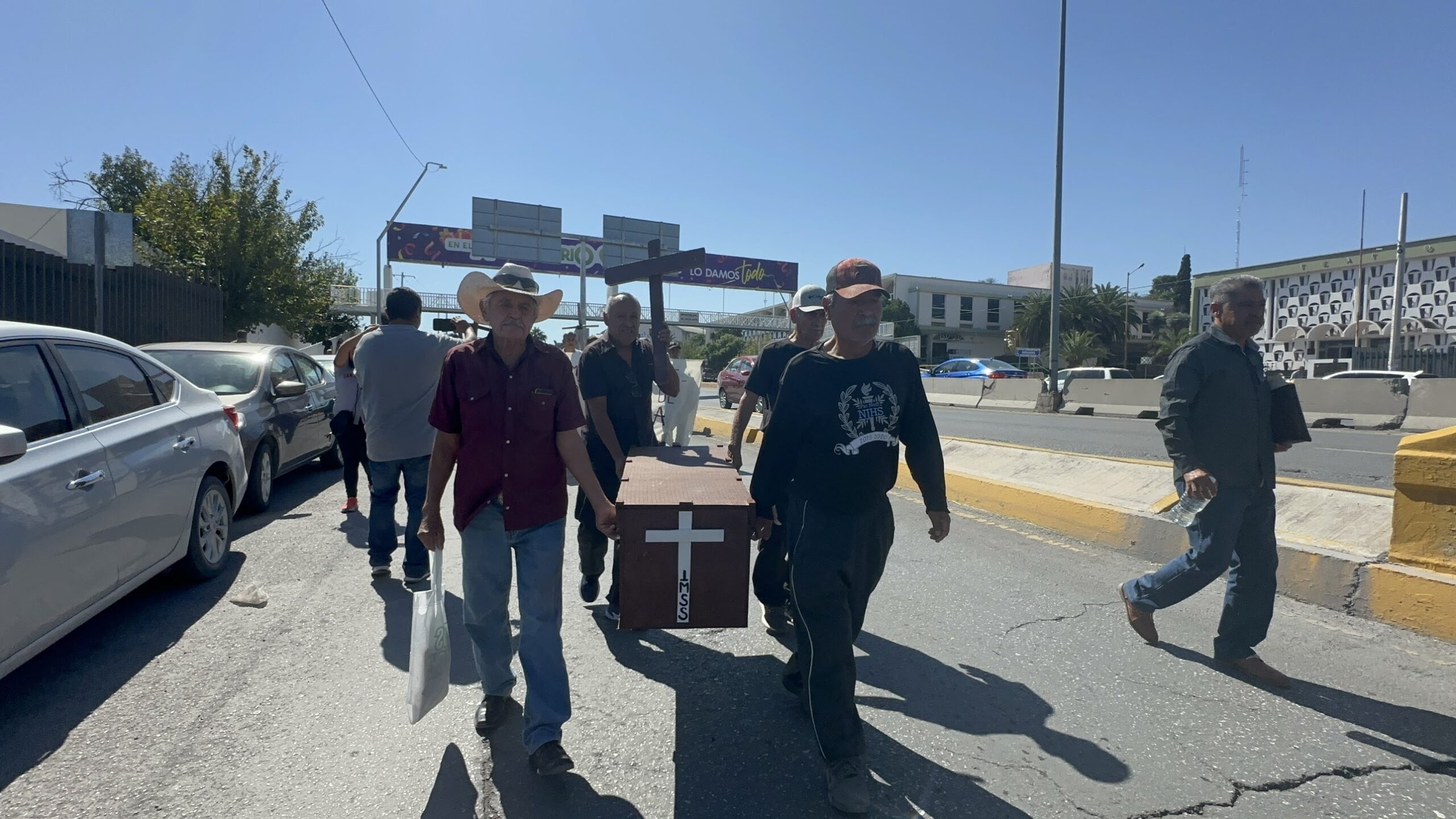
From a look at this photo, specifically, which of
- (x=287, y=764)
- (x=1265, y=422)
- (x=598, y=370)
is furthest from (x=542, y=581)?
(x=1265, y=422)

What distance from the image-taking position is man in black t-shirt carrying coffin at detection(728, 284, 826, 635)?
4078 millimetres

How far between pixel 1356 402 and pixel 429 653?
2040 centimetres

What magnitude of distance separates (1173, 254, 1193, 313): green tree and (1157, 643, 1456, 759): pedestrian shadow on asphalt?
84.5 meters

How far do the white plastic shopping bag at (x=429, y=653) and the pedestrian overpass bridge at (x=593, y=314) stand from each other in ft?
122

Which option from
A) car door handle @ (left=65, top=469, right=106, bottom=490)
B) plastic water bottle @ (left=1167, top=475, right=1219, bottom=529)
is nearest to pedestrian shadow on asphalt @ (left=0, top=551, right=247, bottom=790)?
car door handle @ (left=65, top=469, right=106, bottom=490)

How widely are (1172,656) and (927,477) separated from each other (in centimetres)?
188

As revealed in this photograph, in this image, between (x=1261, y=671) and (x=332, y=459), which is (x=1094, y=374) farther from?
(x=1261, y=671)

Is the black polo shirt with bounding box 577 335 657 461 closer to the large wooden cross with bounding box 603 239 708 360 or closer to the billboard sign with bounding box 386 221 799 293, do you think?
the large wooden cross with bounding box 603 239 708 360

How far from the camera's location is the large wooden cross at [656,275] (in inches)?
163

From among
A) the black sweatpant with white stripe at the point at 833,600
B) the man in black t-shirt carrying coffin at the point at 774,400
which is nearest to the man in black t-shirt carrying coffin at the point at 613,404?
the man in black t-shirt carrying coffin at the point at 774,400

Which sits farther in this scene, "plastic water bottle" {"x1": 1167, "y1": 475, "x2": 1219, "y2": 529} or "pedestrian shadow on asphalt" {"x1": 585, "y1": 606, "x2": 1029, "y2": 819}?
"plastic water bottle" {"x1": 1167, "y1": 475, "x2": 1219, "y2": 529}

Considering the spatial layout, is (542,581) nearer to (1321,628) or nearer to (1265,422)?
(1265,422)

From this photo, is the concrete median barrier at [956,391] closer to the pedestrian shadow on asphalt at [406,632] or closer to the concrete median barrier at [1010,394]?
the concrete median barrier at [1010,394]

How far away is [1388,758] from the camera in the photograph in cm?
295
